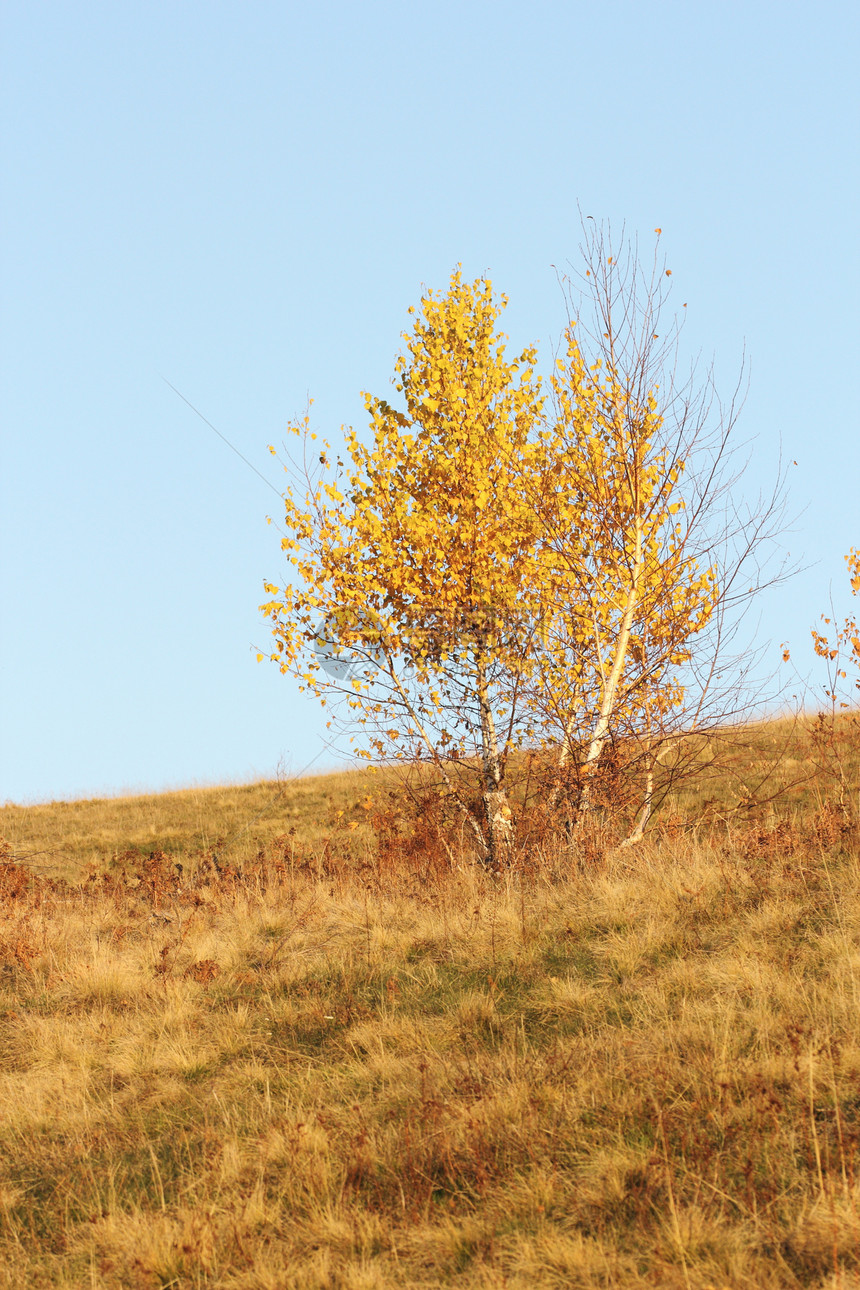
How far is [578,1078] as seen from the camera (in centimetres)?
514

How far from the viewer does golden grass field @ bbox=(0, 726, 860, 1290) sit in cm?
406

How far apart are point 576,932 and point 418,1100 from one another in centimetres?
263

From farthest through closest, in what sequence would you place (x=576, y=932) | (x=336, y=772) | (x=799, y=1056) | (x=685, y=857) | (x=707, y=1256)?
(x=336, y=772)
(x=685, y=857)
(x=576, y=932)
(x=799, y=1056)
(x=707, y=1256)

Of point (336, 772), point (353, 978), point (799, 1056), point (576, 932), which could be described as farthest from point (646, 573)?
point (336, 772)

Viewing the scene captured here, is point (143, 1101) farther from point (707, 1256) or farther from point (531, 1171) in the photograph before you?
point (707, 1256)

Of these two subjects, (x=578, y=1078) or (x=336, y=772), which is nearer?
(x=578, y=1078)

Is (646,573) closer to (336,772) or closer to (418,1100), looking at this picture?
(418,1100)

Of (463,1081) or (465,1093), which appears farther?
(463,1081)

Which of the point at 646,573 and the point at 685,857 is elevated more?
the point at 646,573

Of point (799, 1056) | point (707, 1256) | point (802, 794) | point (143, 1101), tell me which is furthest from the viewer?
point (802, 794)

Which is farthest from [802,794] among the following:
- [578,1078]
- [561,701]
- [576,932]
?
[578,1078]

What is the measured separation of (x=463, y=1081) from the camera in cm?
530

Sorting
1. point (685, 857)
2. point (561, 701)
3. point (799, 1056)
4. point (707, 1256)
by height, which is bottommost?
point (707, 1256)

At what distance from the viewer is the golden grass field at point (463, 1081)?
4062 millimetres
